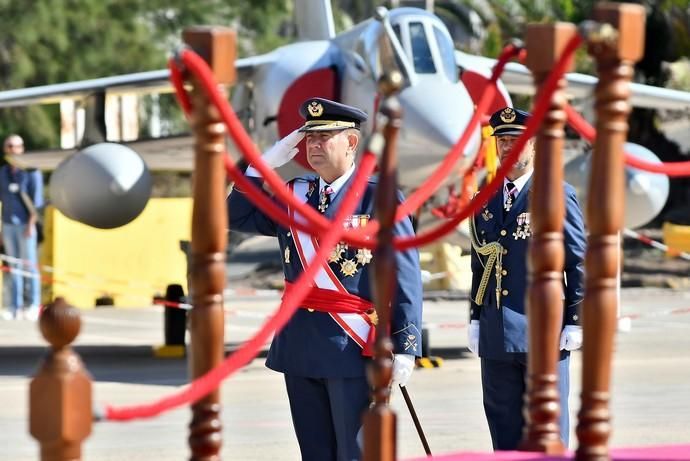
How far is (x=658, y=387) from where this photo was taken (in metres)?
11.2

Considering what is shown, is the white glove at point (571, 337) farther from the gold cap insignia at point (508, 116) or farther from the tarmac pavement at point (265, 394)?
the tarmac pavement at point (265, 394)

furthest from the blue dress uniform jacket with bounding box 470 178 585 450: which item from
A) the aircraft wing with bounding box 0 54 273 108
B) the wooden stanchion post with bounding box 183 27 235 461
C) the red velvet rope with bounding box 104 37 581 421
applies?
the aircraft wing with bounding box 0 54 273 108

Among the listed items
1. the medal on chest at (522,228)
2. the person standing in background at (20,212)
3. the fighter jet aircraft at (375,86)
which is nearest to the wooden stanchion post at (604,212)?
the medal on chest at (522,228)

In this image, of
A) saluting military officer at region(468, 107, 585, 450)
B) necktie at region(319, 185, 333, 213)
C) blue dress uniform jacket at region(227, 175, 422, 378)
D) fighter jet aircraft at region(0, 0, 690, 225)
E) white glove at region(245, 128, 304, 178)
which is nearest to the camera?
blue dress uniform jacket at region(227, 175, 422, 378)

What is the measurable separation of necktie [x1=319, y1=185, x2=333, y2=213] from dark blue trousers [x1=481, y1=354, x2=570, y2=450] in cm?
104

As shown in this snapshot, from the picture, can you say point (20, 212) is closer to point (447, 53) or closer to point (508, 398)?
point (447, 53)

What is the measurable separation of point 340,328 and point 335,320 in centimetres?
4

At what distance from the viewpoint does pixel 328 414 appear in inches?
227

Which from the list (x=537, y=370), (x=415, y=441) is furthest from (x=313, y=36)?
(x=537, y=370)

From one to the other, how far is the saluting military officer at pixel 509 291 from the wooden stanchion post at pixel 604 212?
2042 mm

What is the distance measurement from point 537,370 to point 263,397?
6.48 m

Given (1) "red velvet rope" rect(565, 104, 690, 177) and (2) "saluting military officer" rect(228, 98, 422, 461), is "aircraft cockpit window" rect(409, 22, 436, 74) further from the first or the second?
(1) "red velvet rope" rect(565, 104, 690, 177)

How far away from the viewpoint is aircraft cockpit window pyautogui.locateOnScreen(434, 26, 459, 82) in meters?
12.9

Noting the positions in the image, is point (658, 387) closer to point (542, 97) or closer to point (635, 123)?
point (542, 97)
